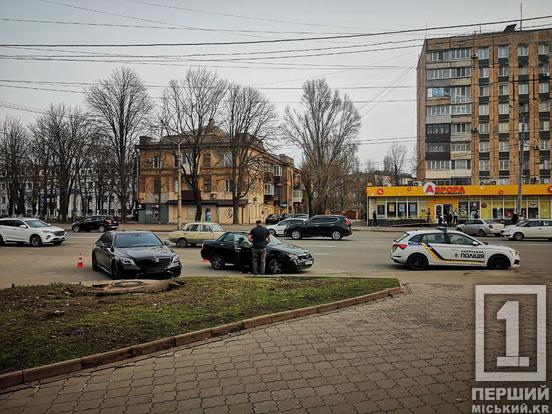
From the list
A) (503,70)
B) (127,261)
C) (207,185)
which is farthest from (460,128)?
(127,261)

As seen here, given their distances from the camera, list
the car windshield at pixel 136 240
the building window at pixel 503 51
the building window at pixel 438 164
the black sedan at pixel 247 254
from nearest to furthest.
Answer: the car windshield at pixel 136 240 < the black sedan at pixel 247 254 < the building window at pixel 503 51 < the building window at pixel 438 164

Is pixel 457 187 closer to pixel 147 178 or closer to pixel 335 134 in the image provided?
pixel 335 134

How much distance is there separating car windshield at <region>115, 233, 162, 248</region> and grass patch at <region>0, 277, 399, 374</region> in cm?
267

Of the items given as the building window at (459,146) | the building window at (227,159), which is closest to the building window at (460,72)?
the building window at (459,146)

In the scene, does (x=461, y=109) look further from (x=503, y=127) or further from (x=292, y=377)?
(x=292, y=377)

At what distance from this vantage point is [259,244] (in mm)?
13836

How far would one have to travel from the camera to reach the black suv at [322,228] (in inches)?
1166

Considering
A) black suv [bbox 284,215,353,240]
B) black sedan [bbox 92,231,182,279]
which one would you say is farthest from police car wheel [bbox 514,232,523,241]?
black sedan [bbox 92,231,182,279]

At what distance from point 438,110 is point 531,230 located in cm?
3617

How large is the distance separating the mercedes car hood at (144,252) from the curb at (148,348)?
5740 mm

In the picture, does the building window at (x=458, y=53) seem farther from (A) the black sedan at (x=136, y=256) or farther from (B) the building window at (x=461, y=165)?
(A) the black sedan at (x=136, y=256)

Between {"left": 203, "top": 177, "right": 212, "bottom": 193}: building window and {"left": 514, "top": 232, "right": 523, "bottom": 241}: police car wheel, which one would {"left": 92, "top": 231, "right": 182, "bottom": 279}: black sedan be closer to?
{"left": 514, "top": 232, "right": 523, "bottom": 241}: police car wheel

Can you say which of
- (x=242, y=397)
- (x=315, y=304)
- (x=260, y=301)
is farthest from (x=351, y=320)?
(x=242, y=397)

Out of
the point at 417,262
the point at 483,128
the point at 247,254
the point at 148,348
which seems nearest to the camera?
the point at 148,348
